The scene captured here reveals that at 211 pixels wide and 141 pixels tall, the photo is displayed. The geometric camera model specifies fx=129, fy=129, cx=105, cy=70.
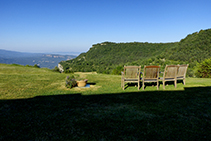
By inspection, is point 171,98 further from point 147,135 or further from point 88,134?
point 88,134

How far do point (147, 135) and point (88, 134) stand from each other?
1.27 meters

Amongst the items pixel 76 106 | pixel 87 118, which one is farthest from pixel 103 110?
pixel 76 106

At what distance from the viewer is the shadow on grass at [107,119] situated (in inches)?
109

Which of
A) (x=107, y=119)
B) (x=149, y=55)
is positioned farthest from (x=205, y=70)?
(x=149, y=55)

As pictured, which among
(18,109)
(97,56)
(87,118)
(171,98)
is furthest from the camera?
(97,56)

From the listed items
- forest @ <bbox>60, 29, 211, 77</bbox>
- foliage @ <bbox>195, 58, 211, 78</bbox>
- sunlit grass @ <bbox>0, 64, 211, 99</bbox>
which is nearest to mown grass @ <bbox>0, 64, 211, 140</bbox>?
sunlit grass @ <bbox>0, 64, 211, 99</bbox>

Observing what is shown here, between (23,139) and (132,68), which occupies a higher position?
(132,68)

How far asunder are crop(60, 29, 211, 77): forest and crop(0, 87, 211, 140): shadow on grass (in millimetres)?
13477

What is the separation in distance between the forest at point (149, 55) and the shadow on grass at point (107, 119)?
13477mm

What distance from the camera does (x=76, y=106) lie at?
4.52 metres

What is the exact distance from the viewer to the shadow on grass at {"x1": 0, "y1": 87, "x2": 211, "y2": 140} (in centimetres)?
278

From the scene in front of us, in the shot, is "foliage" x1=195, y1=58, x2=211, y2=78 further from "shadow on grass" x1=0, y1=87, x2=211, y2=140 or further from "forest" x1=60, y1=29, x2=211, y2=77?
"shadow on grass" x1=0, y1=87, x2=211, y2=140

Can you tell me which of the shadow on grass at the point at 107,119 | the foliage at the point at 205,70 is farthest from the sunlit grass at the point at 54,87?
the foliage at the point at 205,70

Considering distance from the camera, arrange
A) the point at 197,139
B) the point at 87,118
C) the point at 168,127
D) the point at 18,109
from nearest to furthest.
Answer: the point at 197,139, the point at 168,127, the point at 87,118, the point at 18,109
